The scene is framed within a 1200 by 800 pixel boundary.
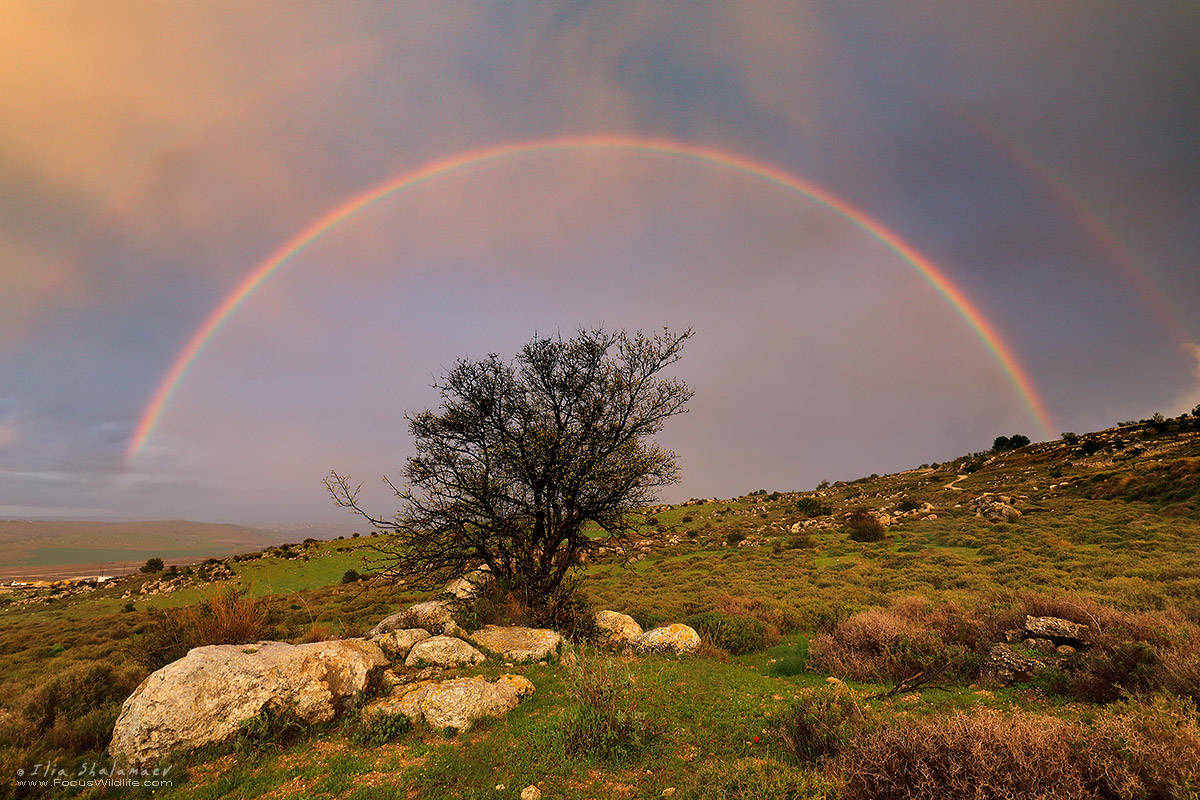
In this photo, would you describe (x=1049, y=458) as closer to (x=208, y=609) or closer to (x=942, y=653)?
(x=942, y=653)

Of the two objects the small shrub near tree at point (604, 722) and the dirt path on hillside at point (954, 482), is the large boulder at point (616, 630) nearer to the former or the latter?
the small shrub near tree at point (604, 722)

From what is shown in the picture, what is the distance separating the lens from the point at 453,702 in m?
8.81

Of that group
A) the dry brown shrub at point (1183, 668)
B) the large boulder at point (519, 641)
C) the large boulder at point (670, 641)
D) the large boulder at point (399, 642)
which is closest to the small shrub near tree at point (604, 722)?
the large boulder at point (519, 641)

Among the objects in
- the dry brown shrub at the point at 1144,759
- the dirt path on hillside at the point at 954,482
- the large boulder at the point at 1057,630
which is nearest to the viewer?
the dry brown shrub at the point at 1144,759

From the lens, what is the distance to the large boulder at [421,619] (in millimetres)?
14531

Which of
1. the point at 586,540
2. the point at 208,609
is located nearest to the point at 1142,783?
the point at 586,540

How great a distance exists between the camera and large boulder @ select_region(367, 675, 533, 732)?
8.65 meters

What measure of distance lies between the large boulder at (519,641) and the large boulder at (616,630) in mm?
2309

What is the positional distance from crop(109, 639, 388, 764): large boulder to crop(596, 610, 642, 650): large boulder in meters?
7.62

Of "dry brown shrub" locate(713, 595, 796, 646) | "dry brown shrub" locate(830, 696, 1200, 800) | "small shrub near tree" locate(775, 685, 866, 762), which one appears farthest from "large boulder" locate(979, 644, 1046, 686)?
"dry brown shrub" locate(713, 595, 796, 646)

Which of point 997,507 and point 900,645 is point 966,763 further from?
point 997,507

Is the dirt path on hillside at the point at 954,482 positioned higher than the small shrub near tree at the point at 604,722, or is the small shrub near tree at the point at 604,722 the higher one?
the dirt path on hillside at the point at 954,482

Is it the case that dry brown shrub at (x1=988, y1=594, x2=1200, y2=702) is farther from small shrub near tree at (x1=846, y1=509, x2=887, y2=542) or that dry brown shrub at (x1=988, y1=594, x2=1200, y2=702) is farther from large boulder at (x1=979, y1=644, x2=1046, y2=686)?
small shrub near tree at (x1=846, y1=509, x2=887, y2=542)

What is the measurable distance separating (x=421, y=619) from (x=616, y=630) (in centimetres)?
682
